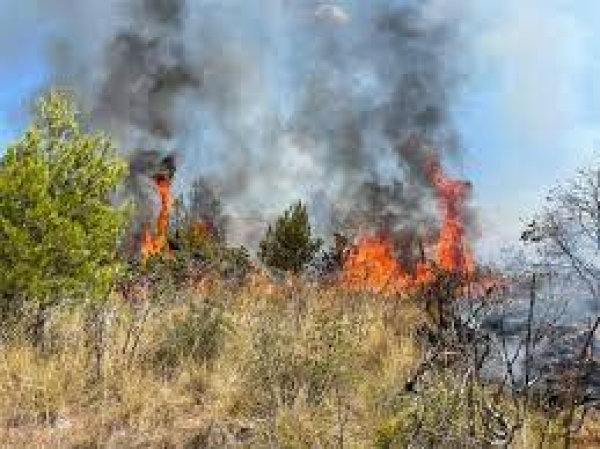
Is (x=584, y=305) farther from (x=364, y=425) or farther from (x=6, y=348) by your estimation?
(x=6, y=348)

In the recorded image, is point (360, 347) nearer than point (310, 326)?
No

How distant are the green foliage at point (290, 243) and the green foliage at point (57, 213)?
50.4ft

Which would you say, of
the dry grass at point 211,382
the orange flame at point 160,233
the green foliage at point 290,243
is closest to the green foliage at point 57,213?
the dry grass at point 211,382

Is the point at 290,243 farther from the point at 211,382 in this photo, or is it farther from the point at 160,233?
the point at 211,382

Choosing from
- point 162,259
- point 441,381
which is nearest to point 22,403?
point 441,381

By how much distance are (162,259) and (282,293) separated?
8.41 metres

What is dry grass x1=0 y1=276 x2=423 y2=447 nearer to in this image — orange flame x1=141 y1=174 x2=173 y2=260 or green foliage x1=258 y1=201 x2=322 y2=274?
orange flame x1=141 y1=174 x2=173 y2=260

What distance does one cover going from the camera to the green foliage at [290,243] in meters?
28.0

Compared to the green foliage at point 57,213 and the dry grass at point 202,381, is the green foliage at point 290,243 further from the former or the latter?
the dry grass at point 202,381

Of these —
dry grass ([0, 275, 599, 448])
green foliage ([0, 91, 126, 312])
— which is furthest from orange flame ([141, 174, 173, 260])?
dry grass ([0, 275, 599, 448])

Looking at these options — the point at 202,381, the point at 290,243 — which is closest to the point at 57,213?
the point at 202,381

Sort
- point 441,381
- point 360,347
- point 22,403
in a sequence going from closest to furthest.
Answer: point 441,381
point 22,403
point 360,347

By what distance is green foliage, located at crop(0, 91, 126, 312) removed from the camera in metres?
10.6

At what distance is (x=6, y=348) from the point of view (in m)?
7.48
